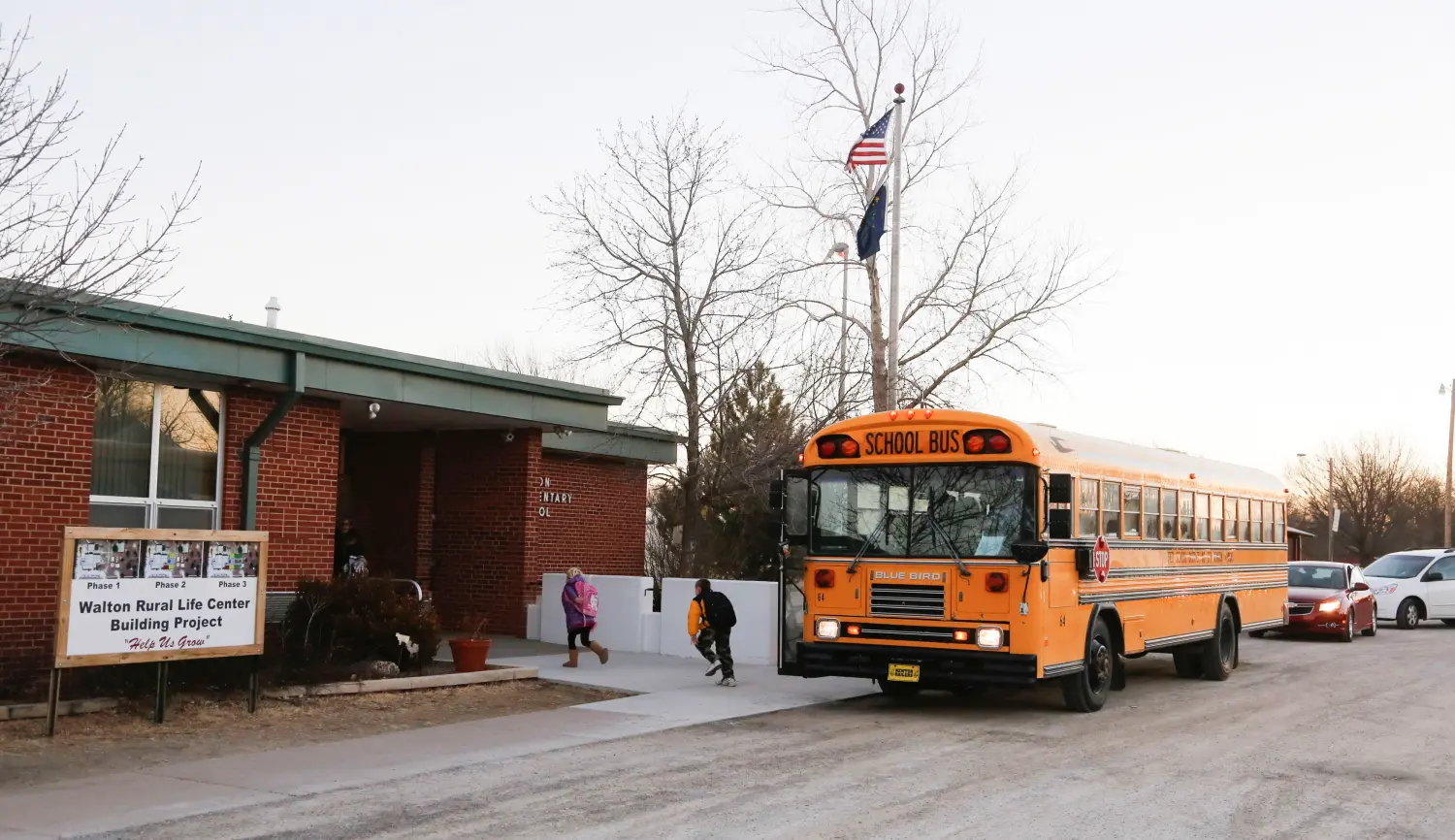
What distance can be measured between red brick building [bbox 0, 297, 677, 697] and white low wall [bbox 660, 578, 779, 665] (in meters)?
2.64

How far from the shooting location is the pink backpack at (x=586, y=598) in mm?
17391

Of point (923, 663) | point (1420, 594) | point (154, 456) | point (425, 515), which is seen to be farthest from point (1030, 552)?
point (1420, 594)

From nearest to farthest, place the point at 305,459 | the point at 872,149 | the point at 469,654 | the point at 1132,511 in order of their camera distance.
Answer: the point at 1132,511
the point at 469,654
the point at 305,459
the point at 872,149

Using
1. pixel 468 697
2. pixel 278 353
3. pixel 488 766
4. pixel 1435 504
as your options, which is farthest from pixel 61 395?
pixel 1435 504

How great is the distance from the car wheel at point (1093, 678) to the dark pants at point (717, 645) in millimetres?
3881

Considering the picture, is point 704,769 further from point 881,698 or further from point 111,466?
point 111,466

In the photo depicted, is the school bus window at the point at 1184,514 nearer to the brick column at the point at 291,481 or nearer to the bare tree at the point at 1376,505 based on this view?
the brick column at the point at 291,481

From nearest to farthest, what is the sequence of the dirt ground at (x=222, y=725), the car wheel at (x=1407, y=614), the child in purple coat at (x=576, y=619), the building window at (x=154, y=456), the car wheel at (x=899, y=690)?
1. the dirt ground at (x=222, y=725)
2. the building window at (x=154, y=456)
3. the car wheel at (x=899, y=690)
4. the child in purple coat at (x=576, y=619)
5. the car wheel at (x=1407, y=614)

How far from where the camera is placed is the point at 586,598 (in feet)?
57.5

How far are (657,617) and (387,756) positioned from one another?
8.86 meters

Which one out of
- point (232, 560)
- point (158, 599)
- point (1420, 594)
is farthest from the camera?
point (1420, 594)

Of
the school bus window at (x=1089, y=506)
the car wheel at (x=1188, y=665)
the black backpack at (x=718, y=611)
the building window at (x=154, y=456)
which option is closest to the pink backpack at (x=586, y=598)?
the black backpack at (x=718, y=611)

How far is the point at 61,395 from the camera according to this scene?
1316 centimetres

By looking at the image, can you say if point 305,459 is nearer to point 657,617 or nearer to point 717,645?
point 717,645
